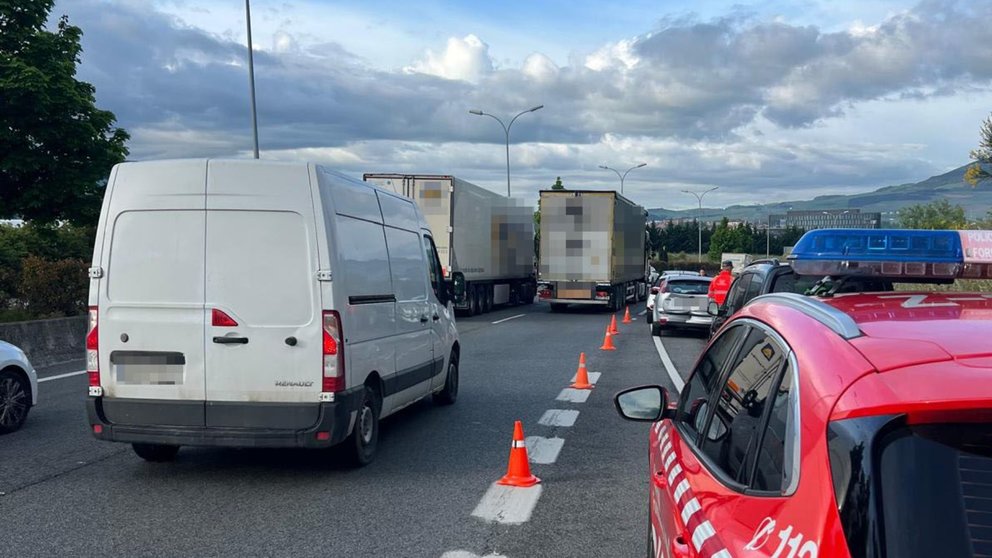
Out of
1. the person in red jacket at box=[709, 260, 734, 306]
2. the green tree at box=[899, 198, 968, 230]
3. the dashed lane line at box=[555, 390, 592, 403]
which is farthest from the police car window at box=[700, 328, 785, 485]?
the green tree at box=[899, 198, 968, 230]

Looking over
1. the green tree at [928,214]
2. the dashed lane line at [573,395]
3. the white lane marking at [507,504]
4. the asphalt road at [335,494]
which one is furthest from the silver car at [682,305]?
the white lane marking at [507,504]

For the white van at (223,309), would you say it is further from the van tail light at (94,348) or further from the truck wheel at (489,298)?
the truck wheel at (489,298)

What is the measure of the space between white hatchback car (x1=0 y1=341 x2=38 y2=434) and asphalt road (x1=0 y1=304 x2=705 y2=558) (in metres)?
0.18

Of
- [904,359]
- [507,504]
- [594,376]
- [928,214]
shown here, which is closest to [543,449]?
[507,504]

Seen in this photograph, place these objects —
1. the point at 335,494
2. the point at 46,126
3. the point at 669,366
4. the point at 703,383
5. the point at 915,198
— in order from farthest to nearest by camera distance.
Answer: the point at 915,198, the point at 46,126, the point at 669,366, the point at 335,494, the point at 703,383

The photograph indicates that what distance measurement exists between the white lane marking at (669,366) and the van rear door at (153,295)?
5.78 meters

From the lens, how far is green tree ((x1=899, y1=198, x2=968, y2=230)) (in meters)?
27.9

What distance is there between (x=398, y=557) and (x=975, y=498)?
12.4 feet

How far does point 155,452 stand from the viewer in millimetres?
7594

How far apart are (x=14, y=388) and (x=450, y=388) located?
14.4ft

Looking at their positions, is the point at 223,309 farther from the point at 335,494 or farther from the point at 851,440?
the point at 851,440

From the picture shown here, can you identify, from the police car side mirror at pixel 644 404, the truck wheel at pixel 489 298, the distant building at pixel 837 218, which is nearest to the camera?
the police car side mirror at pixel 644 404

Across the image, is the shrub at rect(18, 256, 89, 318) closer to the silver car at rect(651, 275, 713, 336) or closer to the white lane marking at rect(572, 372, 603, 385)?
the white lane marking at rect(572, 372, 603, 385)

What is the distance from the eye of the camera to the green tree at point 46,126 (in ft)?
63.7
